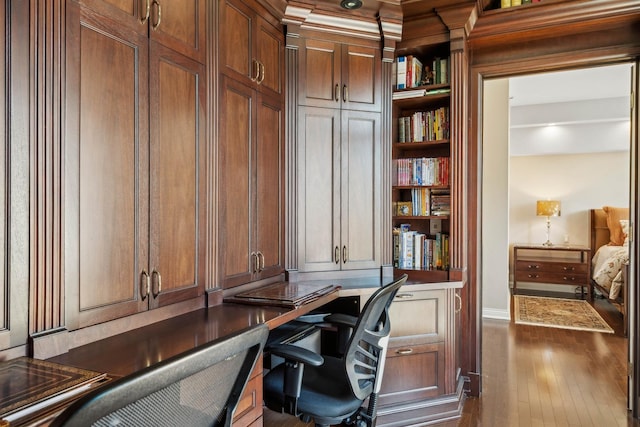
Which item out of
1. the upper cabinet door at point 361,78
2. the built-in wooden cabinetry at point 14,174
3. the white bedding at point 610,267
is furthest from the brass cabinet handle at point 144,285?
the white bedding at point 610,267

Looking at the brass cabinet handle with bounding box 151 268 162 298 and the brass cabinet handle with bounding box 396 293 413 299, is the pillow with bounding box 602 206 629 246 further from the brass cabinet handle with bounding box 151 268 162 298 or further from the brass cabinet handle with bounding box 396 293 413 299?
the brass cabinet handle with bounding box 151 268 162 298

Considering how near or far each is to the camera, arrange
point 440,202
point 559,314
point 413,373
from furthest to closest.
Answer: point 559,314 < point 440,202 < point 413,373

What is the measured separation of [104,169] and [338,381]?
1273 millimetres

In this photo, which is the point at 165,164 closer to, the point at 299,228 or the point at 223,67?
the point at 223,67

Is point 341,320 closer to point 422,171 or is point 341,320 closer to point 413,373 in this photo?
point 413,373

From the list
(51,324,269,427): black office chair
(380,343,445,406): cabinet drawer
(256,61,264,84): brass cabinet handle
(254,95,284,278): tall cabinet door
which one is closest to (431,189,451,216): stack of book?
(380,343,445,406): cabinet drawer

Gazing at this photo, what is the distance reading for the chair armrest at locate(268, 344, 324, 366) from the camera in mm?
1543

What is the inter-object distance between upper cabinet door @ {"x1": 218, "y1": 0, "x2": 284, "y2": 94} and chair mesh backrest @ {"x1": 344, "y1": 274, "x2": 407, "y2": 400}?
128 centimetres

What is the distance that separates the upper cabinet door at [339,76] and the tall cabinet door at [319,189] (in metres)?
0.09

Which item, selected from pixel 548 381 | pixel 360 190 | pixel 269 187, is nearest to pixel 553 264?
pixel 548 381

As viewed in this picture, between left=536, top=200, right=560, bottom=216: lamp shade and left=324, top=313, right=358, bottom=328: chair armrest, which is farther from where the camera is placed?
left=536, top=200, right=560, bottom=216: lamp shade

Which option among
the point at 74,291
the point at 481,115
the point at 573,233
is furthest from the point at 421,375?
the point at 573,233

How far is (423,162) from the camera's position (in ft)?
9.11

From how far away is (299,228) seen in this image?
248 centimetres
